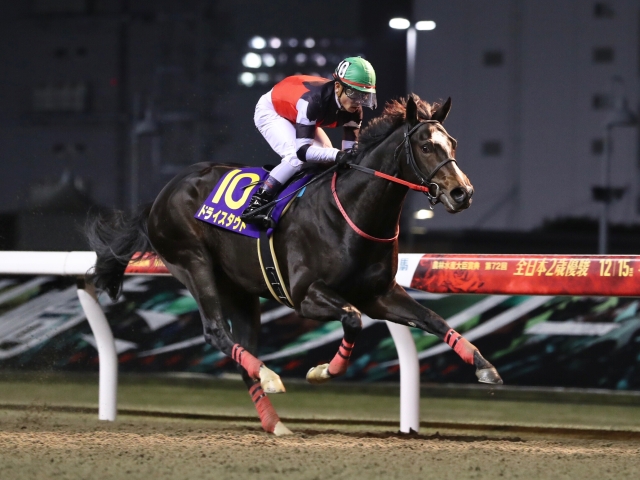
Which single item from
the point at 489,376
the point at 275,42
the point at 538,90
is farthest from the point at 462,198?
the point at 275,42

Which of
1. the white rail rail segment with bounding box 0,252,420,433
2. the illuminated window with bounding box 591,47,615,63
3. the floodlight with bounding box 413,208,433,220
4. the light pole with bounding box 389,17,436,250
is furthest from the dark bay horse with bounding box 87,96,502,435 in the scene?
the illuminated window with bounding box 591,47,615,63

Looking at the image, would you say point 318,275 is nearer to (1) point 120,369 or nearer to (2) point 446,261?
(2) point 446,261

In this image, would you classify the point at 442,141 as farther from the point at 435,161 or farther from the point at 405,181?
the point at 405,181

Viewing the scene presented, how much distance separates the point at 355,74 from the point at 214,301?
1.24m

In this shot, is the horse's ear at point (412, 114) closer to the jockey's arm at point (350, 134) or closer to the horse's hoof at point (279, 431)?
the jockey's arm at point (350, 134)

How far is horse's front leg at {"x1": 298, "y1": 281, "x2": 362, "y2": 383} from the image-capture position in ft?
10.9

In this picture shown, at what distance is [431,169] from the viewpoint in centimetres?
322

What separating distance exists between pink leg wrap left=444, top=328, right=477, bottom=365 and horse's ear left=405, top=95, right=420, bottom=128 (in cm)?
80

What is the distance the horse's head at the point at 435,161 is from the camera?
310cm

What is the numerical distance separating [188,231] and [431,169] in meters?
1.41

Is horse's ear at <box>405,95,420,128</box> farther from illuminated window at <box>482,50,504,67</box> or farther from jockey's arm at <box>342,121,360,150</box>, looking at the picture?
illuminated window at <box>482,50,504,67</box>

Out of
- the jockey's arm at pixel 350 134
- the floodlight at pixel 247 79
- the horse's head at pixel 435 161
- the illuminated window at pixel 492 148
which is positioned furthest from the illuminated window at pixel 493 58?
the horse's head at pixel 435 161

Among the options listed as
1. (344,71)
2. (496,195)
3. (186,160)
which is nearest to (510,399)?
(344,71)

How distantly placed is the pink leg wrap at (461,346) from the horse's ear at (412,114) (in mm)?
805
